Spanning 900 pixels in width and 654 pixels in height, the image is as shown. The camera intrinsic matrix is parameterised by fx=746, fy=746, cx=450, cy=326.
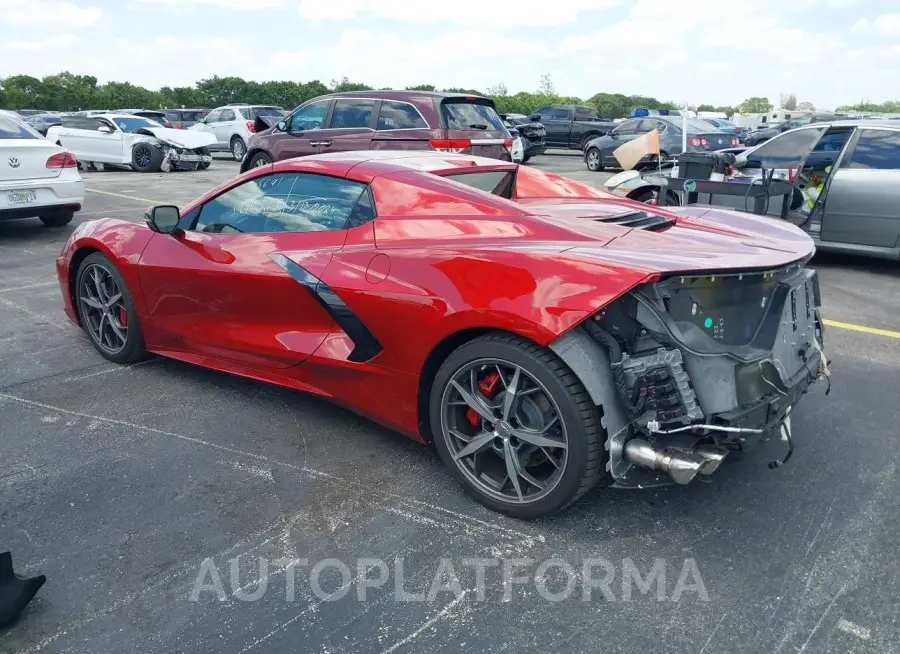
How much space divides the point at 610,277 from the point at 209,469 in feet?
6.76

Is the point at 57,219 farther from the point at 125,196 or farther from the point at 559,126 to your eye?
the point at 559,126

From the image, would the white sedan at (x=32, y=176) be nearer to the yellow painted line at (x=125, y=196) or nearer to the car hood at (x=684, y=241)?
the yellow painted line at (x=125, y=196)

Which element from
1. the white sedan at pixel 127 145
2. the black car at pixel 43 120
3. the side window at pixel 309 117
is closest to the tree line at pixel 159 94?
the black car at pixel 43 120

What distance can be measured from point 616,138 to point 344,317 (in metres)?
17.2

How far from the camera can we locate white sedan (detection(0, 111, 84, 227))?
336 inches

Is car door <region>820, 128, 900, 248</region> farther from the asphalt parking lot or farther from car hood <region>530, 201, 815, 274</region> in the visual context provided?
car hood <region>530, 201, 815, 274</region>

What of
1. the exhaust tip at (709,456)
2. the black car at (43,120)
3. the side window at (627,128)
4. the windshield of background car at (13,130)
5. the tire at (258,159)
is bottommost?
the exhaust tip at (709,456)

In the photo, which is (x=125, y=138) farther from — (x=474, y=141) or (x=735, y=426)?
(x=735, y=426)

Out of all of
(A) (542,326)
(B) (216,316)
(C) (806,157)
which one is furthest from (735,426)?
(C) (806,157)

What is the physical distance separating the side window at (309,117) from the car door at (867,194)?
743 centimetres

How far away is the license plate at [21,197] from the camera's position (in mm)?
8594

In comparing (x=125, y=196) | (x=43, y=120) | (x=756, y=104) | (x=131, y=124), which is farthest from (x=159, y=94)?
(x=756, y=104)

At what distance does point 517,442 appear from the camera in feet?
9.93

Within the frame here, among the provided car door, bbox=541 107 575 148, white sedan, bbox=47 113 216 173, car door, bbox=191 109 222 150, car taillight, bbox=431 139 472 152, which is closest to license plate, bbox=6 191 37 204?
car taillight, bbox=431 139 472 152
